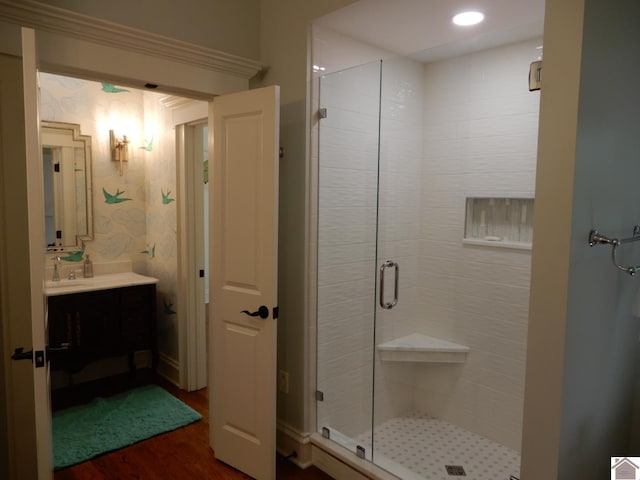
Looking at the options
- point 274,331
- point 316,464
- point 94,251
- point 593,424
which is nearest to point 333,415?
point 316,464

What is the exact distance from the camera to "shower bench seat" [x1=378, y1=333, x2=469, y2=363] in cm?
292

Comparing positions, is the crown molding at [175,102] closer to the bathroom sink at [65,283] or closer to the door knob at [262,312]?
the bathroom sink at [65,283]

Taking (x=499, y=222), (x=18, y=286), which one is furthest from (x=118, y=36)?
(x=499, y=222)

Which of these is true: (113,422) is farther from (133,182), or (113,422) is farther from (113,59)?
(113,59)

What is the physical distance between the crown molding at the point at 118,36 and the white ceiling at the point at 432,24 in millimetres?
543

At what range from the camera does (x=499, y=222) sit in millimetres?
2803

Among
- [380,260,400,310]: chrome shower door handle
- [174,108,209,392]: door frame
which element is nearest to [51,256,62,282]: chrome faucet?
[174,108,209,392]: door frame

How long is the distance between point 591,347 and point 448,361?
133cm

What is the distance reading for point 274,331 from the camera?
2293 mm

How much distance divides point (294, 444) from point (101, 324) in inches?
68.2

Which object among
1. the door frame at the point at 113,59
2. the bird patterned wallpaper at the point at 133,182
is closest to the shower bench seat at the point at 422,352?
the bird patterned wallpaper at the point at 133,182

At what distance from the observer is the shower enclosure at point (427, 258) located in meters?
2.59

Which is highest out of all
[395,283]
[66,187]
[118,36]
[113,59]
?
[118,36]

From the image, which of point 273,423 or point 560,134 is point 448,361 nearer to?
point 273,423
